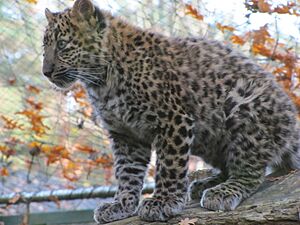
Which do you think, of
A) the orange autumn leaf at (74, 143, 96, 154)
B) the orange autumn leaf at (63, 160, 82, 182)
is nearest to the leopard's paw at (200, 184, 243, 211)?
the orange autumn leaf at (74, 143, 96, 154)

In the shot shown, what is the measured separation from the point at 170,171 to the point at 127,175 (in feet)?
2.14

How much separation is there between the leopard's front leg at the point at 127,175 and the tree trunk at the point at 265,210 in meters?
0.15

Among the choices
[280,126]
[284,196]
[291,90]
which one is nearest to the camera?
[284,196]

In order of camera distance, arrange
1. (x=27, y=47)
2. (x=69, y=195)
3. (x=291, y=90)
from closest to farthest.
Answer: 1. (x=291, y=90)
2. (x=69, y=195)
3. (x=27, y=47)

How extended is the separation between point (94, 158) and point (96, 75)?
358 centimetres

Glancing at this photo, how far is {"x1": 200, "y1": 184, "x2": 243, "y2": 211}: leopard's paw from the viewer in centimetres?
484

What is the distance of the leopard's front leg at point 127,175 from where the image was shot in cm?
536

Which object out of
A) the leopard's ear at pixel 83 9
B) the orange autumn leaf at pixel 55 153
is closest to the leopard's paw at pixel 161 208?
the leopard's ear at pixel 83 9

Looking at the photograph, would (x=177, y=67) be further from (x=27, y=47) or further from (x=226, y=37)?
(x=27, y=47)

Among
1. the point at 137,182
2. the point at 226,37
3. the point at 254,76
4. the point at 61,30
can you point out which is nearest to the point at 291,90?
the point at 226,37

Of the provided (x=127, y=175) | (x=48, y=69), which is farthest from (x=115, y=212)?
(x=48, y=69)

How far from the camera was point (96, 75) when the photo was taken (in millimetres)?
5207

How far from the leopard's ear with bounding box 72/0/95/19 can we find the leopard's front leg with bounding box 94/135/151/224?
0.98m

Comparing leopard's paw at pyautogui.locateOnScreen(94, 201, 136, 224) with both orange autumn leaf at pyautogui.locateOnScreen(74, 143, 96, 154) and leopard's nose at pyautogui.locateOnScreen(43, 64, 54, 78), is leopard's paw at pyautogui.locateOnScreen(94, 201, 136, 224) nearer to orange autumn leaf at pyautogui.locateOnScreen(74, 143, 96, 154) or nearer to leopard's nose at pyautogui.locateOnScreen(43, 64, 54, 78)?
leopard's nose at pyautogui.locateOnScreen(43, 64, 54, 78)
